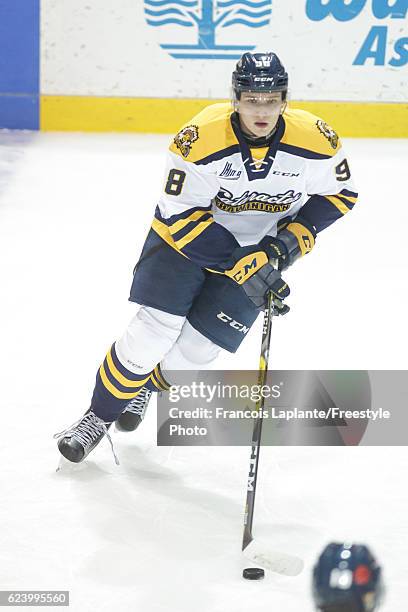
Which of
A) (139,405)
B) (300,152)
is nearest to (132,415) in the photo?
(139,405)

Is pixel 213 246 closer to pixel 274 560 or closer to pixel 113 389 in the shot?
pixel 113 389

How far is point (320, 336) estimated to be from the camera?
3.86 metres

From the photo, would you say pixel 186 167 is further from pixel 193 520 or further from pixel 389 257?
pixel 389 257

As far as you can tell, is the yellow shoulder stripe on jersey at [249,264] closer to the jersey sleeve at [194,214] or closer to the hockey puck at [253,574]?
the jersey sleeve at [194,214]

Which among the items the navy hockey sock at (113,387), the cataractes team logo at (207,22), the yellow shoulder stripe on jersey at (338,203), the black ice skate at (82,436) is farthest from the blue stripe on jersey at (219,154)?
the cataractes team logo at (207,22)

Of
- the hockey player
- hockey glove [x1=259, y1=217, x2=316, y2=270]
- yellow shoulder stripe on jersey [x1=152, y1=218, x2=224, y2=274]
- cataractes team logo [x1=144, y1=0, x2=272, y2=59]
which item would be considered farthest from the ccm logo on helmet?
cataractes team logo [x1=144, y1=0, x2=272, y2=59]

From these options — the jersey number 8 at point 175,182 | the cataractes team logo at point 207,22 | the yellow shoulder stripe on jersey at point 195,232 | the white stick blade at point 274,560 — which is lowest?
the white stick blade at point 274,560

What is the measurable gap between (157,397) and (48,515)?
70 cm

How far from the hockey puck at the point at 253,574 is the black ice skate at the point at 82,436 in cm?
65

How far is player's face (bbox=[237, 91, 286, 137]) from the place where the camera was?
262cm

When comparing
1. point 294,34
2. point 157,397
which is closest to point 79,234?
point 157,397

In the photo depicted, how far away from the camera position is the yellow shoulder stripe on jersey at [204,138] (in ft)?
8.77

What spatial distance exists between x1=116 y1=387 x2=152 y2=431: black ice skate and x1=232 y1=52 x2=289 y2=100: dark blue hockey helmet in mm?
922

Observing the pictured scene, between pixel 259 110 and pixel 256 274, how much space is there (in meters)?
0.38
